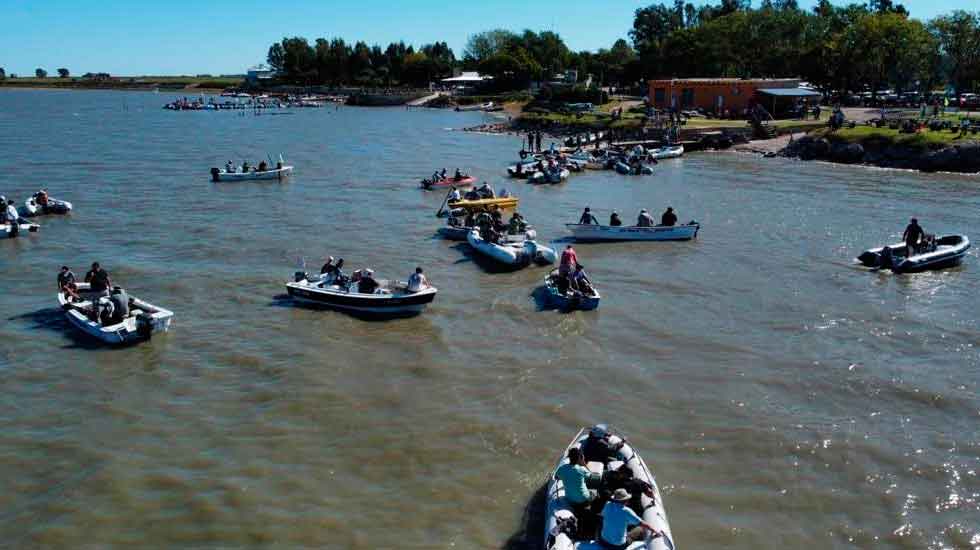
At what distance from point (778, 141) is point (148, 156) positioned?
5198cm

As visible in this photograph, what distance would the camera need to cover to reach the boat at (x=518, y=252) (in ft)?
89.4

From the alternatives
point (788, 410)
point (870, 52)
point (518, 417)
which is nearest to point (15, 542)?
point (518, 417)

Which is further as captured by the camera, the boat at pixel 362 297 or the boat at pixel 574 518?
the boat at pixel 362 297

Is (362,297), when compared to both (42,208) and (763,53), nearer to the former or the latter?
(42,208)

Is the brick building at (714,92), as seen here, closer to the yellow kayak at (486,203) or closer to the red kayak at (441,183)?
the red kayak at (441,183)

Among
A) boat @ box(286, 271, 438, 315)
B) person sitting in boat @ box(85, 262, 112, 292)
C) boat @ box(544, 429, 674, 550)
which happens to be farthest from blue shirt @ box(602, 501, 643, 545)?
person sitting in boat @ box(85, 262, 112, 292)

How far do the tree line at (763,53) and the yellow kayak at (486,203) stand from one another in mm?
56416

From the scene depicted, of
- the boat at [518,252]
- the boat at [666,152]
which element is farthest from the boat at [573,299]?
the boat at [666,152]

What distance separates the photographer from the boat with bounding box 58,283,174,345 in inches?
789

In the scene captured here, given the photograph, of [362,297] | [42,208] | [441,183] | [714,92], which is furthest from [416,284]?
[714,92]

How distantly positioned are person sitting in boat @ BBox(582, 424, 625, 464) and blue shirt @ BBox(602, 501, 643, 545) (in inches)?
81.7

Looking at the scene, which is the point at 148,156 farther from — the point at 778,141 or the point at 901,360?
the point at 901,360

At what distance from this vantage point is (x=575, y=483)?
38.6 ft

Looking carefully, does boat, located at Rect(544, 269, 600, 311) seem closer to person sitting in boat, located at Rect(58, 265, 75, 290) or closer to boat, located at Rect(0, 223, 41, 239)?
person sitting in boat, located at Rect(58, 265, 75, 290)
